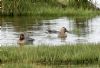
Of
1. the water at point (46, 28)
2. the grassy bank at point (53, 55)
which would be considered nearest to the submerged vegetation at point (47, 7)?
the water at point (46, 28)

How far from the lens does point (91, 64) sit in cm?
1238

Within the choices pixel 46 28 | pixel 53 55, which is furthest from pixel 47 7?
pixel 53 55

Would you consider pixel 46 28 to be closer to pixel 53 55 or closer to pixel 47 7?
pixel 47 7

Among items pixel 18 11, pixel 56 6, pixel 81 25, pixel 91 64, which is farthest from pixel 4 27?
pixel 91 64

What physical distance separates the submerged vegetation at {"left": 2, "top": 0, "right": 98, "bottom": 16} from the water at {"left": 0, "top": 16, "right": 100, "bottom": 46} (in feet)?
5.89

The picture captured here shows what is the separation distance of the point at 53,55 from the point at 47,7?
22079mm

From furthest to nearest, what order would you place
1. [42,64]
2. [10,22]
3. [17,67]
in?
[10,22], [42,64], [17,67]

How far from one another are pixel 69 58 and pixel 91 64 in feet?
2.30

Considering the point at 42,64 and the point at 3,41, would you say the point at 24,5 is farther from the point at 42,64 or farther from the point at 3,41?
the point at 42,64

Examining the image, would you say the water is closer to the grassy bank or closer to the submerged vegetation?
the submerged vegetation

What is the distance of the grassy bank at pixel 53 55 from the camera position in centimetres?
1263

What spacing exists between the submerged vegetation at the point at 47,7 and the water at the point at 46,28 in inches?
70.7

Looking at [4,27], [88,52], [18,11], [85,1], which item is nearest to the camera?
[88,52]

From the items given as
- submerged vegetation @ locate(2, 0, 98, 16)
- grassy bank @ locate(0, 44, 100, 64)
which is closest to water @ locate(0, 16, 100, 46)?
submerged vegetation @ locate(2, 0, 98, 16)
